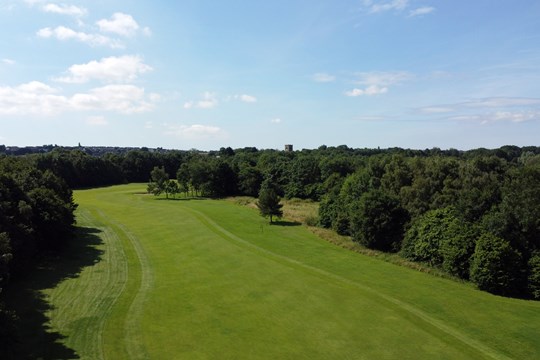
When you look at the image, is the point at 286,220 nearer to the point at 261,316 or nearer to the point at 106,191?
the point at 261,316

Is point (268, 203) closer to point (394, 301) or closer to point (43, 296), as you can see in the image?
point (394, 301)

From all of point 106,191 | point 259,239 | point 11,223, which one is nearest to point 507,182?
point 259,239

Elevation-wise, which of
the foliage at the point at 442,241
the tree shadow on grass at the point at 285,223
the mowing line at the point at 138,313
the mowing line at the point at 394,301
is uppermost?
the foliage at the point at 442,241

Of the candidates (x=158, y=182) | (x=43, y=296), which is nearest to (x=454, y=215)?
(x=43, y=296)

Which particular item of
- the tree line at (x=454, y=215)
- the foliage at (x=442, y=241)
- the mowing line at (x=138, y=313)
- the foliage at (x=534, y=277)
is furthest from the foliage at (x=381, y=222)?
the mowing line at (x=138, y=313)

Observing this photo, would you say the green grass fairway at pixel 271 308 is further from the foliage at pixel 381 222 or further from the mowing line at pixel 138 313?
the foliage at pixel 381 222
